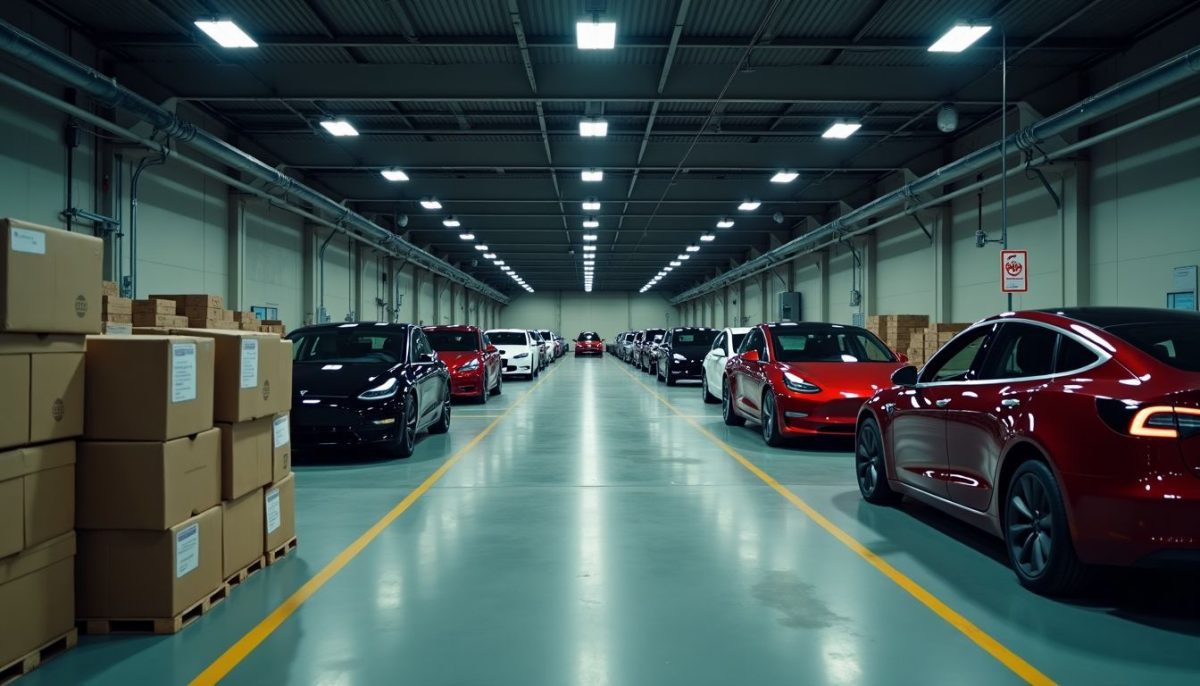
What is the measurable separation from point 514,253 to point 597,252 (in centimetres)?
436

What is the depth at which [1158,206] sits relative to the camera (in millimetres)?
13219

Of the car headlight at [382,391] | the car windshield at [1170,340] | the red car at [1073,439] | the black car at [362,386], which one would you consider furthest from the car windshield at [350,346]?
the car windshield at [1170,340]

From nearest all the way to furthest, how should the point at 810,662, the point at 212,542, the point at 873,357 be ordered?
the point at 810,662 < the point at 212,542 < the point at 873,357

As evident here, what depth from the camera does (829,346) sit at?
1095 centimetres

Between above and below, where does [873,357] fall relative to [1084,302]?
below

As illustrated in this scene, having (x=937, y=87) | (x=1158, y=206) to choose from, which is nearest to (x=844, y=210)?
(x=937, y=87)

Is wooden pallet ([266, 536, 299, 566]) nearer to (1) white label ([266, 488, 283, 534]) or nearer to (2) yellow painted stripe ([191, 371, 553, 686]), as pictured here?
(1) white label ([266, 488, 283, 534])

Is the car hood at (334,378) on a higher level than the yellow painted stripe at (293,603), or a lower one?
higher

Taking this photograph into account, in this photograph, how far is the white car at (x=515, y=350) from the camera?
26516 mm

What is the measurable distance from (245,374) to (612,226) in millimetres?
28944

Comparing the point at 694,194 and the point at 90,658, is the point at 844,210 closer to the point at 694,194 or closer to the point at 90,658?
the point at 694,194

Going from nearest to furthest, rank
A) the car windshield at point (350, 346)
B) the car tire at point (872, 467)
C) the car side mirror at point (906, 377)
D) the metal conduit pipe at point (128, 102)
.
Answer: the car side mirror at point (906, 377) → the car tire at point (872, 467) → the metal conduit pipe at point (128, 102) → the car windshield at point (350, 346)

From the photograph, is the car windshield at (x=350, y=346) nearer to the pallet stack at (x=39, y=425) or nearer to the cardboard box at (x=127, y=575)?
the cardboard box at (x=127, y=575)

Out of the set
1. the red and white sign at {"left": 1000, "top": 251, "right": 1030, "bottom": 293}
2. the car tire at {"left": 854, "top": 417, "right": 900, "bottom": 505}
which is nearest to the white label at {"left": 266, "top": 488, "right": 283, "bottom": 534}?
the car tire at {"left": 854, "top": 417, "right": 900, "bottom": 505}
